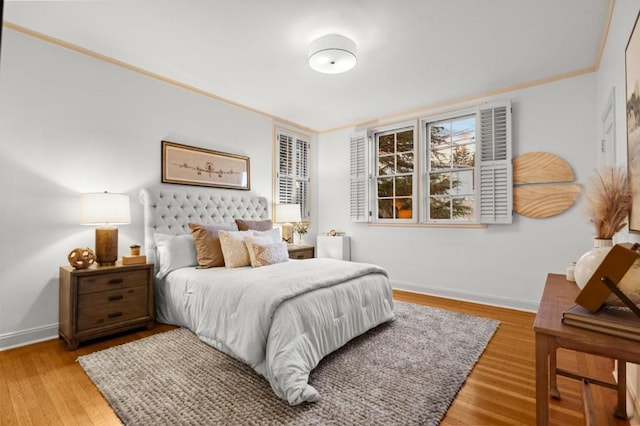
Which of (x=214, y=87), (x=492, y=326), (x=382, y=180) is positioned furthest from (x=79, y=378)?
(x=382, y=180)

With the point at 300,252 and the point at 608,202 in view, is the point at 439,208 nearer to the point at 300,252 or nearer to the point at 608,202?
the point at 300,252

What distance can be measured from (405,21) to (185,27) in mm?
1817

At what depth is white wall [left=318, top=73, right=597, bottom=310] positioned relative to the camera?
348cm

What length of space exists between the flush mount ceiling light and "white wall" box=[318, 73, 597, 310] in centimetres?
226

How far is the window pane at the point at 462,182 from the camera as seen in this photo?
4.29 metres

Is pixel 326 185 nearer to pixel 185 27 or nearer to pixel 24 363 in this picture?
pixel 185 27

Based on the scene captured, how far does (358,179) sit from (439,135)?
53.6 inches

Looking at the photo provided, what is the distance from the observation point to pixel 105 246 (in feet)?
9.66

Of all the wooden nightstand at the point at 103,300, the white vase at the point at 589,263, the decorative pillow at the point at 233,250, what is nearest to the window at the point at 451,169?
the decorative pillow at the point at 233,250

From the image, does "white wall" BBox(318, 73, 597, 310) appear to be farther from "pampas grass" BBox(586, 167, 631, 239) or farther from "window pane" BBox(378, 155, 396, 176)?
"pampas grass" BBox(586, 167, 631, 239)

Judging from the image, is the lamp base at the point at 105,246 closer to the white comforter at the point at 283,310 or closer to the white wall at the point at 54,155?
the white wall at the point at 54,155

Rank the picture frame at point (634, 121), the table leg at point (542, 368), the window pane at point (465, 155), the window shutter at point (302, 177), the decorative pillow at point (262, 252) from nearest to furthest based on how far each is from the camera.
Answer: the table leg at point (542, 368) < the picture frame at point (634, 121) < the decorative pillow at point (262, 252) < the window pane at point (465, 155) < the window shutter at point (302, 177)

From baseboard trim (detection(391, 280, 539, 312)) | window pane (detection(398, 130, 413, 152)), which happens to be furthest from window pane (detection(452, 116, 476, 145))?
baseboard trim (detection(391, 280, 539, 312))

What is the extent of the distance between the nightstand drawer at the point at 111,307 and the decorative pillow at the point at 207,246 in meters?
0.58
